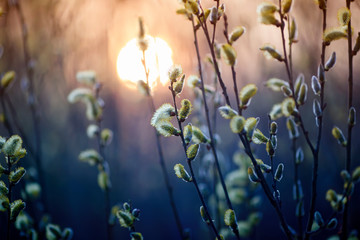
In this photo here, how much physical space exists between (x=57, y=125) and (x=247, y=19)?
2.62 m

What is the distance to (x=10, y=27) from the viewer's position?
1729 millimetres

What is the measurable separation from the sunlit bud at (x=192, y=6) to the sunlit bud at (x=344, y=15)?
1.19 ft

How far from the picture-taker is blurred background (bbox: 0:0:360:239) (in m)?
1.49

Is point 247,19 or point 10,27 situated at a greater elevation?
point 10,27

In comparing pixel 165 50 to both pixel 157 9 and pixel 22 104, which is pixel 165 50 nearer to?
pixel 157 9

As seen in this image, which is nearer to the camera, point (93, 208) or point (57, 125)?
point (57, 125)

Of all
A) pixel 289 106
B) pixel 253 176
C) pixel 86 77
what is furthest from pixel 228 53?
pixel 86 77

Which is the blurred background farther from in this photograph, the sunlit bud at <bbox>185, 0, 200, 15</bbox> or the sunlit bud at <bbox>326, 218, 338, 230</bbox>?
the sunlit bud at <bbox>326, 218, 338, 230</bbox>

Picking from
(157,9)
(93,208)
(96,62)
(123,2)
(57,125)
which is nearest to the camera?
(157,9)

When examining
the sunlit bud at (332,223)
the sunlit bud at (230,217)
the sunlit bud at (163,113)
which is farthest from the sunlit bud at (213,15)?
the sunlit bud at (332,223)

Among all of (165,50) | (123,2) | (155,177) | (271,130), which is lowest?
(155,177)

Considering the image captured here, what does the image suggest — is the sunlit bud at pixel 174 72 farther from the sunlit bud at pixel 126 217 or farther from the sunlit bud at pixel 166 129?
the sunlit bud at pixel 126 217

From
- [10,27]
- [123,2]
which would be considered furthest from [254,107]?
[10,27]

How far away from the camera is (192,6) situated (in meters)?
0.71
